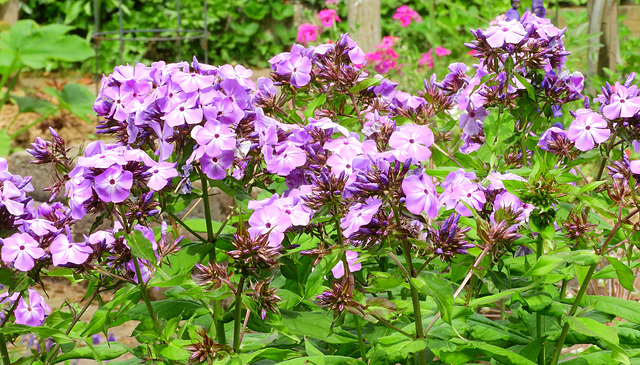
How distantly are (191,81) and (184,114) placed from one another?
0.07m

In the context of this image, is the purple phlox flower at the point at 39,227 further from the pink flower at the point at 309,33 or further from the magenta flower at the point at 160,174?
the pink flower at the point at 309,33

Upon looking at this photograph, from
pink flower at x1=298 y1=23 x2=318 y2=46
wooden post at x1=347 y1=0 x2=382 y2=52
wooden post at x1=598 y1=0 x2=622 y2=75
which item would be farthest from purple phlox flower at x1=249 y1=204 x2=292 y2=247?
wooden post at x1=347 y1=0 x2=382 y2=52

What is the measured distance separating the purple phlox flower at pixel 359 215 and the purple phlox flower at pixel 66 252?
46 cm

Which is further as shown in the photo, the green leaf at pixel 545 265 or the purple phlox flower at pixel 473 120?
the purple phlox flower at pixel 473 120

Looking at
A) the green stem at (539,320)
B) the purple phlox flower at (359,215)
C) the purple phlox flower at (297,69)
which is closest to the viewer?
the purple phlox flower at (359,215)

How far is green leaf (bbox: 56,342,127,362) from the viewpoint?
1.36 meters

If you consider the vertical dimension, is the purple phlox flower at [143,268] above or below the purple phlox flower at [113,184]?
below

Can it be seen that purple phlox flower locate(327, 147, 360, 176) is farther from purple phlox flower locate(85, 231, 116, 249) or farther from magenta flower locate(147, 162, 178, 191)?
purple phlox flower locate(85, 231, 116, 249)

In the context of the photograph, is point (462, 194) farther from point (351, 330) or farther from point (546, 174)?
point (351, 330)

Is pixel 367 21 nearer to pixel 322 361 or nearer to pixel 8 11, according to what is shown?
pixel 8 11

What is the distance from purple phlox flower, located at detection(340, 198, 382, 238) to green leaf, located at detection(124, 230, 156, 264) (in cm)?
33

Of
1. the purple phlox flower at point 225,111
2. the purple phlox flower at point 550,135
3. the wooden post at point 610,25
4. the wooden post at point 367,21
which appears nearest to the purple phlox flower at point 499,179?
the purple phlox flower at point 550,135

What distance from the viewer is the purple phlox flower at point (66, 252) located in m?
1.18

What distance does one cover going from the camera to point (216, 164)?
1.20m
